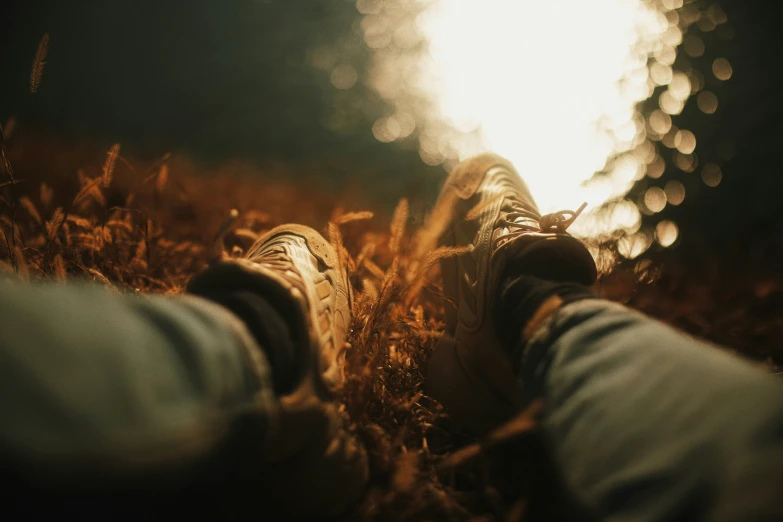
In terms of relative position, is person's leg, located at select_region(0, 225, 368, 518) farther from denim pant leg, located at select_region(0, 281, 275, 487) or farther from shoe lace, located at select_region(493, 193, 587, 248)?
shoe lace, located at select_region(493, 193, 587, 248)

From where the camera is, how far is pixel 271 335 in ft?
1.91

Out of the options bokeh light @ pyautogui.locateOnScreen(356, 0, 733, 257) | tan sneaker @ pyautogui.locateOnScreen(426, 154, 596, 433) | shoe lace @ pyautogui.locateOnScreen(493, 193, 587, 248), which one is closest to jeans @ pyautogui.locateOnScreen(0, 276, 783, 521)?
tan sneaker @ pyautogui.locateOnScreen(426, 154, 596, 433)

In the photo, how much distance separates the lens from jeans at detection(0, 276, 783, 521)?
34 centimetres

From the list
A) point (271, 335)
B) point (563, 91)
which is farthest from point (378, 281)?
point (563, 91)

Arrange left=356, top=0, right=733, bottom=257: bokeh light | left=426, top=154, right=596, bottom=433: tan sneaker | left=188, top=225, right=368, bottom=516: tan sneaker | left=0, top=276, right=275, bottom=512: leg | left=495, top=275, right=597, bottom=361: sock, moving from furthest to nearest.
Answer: left=356, top=0, right=733, bottom=257: bokeh light, left=426, top=154, right=596, bottom=433: tan sneaker, left=495, top=275, right=597, bottom=361: sock, left=188, top=225, right=368, bottom=516: tan sneaker, left=0, top=276, right=275, bottom=512: leg

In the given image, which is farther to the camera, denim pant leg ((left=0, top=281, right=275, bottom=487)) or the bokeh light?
the bokeh light

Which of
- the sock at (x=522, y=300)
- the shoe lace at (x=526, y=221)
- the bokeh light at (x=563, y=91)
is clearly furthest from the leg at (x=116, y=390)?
the bokeh light at (x=563, y=91)

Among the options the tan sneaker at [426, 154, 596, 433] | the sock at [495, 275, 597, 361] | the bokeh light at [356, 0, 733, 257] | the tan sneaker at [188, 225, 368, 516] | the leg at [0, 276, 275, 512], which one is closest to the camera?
the leg at [0, 276, 275, 512]

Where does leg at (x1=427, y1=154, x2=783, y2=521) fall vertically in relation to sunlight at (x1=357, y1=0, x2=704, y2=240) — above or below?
below

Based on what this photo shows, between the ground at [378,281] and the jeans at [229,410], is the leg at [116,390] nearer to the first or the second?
the jeans at [229,410]

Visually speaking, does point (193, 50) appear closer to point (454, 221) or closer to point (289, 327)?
point (454, 221)

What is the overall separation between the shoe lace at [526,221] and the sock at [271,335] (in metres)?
0.55

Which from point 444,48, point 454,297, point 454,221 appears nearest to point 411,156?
point 444,48

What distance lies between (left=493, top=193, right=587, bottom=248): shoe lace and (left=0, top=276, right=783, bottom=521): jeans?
0.42 metres
